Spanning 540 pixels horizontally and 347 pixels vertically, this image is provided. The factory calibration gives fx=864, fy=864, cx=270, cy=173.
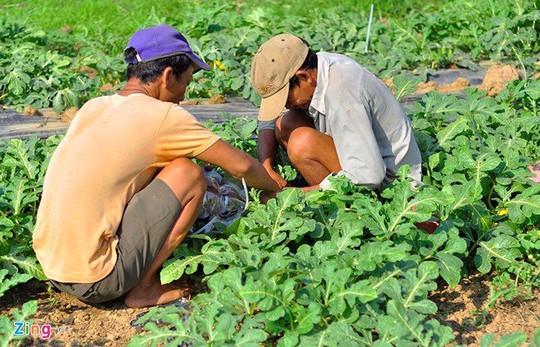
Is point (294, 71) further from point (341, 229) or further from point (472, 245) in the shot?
point (472, 245)

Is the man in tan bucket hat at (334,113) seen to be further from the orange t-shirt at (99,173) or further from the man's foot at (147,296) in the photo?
the man's foot at (147,296)

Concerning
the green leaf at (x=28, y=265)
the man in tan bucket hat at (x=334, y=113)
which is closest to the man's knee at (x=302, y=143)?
the man in tan bucket hat at (x=334, y=113)

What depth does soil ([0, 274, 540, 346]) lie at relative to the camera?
4062 millimetres

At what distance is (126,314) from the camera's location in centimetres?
427

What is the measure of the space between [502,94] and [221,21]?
11.1 feet

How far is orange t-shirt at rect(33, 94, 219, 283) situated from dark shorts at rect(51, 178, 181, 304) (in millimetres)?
38

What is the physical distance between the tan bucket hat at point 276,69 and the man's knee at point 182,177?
612mm

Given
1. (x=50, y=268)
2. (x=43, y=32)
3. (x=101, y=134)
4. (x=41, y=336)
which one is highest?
(x=101, y=134)

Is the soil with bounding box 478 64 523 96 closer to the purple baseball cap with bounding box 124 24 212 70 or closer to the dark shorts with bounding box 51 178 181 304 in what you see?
the purple baseball cap with bounding box 124 24 212 70

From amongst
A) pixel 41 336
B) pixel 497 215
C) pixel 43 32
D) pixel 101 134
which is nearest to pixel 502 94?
pixel 497 215

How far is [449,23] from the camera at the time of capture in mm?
8539

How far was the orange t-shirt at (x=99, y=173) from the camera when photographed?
398 cm

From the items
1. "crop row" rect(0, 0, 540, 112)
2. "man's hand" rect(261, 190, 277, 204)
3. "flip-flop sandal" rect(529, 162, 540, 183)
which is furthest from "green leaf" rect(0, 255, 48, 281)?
"flip-flop sandal" rect(529, 162, 540, 183)

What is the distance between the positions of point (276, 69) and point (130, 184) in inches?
39.1
